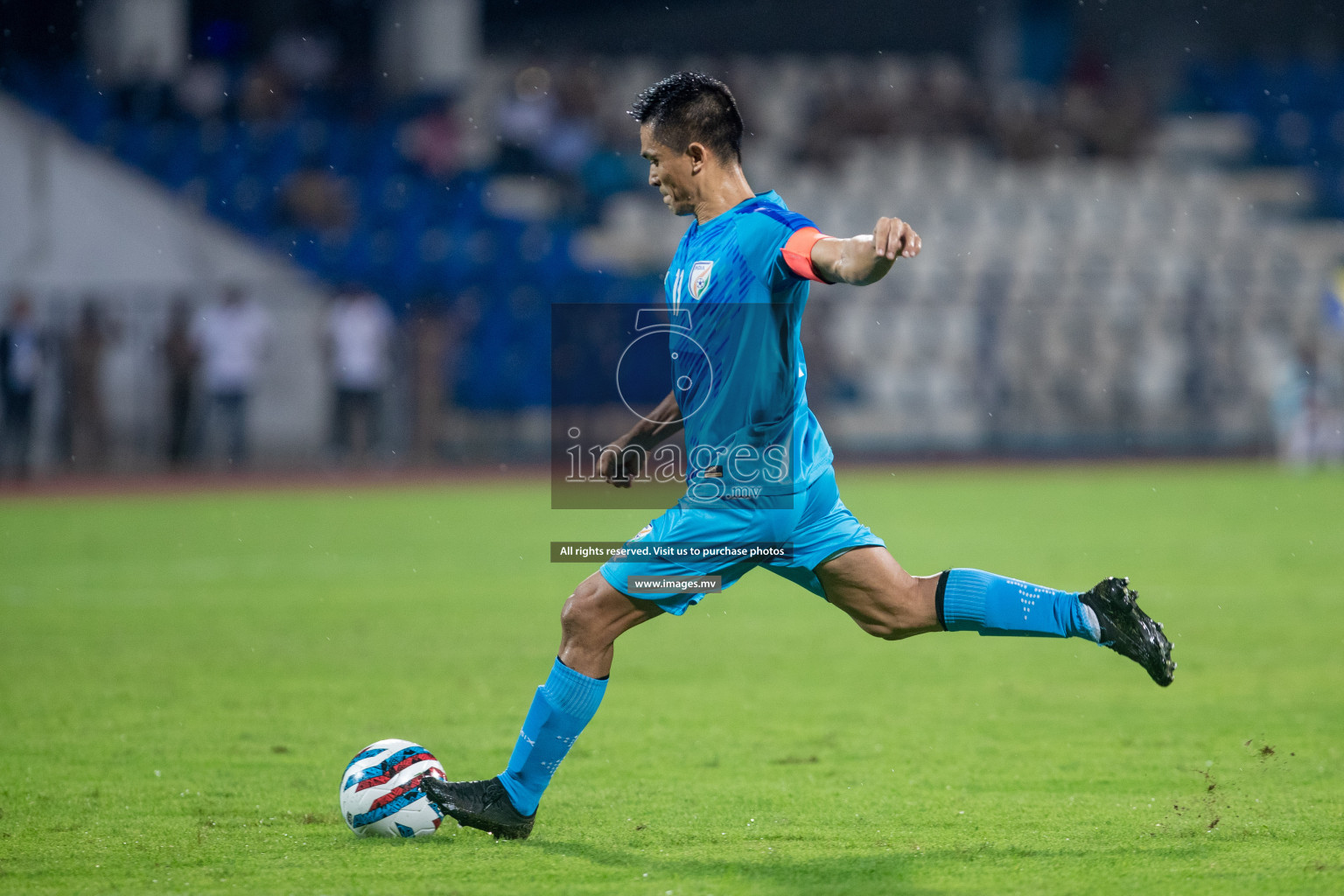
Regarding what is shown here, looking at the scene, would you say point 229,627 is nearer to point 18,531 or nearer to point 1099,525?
point 18,531

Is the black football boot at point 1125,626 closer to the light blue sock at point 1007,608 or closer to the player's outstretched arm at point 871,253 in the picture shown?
the light blue sock at point 1007,608

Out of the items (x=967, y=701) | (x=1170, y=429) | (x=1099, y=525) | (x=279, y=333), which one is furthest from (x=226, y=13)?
(x=967, y=701)

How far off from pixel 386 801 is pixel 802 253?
7.11 ft

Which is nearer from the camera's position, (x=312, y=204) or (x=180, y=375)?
(x=180, y=375)

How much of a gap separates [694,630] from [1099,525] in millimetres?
5920

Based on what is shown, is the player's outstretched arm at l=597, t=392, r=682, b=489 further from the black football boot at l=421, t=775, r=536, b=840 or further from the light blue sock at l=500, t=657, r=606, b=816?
the black football boot at l=421, t=775, r=536, b=840

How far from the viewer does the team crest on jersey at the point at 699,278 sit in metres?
4.48

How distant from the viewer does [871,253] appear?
3887 mm

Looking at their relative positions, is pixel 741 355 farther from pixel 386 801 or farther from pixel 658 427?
pixel 386 801

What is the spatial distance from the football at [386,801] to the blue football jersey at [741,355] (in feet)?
4.28

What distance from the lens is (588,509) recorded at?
17484mm

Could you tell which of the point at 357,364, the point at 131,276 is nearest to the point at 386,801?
the point at 357,364

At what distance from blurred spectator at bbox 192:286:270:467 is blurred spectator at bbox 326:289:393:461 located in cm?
98

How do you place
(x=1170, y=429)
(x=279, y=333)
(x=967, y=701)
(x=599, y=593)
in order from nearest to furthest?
1. (x=599, y=593)
2. (x=967, y=701)
3. (x=279, y=333)
4. (x=1170, y=429)
